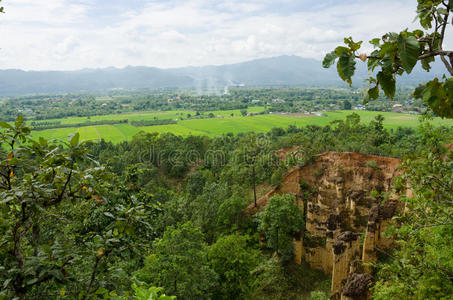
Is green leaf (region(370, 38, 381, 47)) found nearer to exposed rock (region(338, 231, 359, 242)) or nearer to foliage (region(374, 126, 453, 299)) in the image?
foliage (region(374, 126, 453, 299))

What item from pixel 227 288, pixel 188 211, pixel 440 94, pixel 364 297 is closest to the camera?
pixel 440 94

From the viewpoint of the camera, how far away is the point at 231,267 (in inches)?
608

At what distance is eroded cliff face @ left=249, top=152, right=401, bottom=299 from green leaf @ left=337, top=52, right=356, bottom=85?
939 centimetres

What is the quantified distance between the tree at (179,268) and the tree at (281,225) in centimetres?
651

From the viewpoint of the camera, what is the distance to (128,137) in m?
A: 64.4

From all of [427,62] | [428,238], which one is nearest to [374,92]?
[427,62]

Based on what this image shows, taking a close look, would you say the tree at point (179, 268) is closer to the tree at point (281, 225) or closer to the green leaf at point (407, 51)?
the tree at point (281, 225)

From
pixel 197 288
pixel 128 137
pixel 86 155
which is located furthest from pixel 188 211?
pixel 128 137

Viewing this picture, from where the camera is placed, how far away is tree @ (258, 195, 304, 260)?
1886 cm

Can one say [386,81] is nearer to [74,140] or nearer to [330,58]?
[330,58]

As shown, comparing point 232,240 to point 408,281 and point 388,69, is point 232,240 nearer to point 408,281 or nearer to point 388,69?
point 408,281

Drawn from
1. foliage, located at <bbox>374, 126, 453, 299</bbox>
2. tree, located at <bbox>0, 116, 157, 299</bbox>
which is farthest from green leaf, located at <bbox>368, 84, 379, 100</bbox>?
foliage, located at <bbox>374, 126, 453, 299</bbox>

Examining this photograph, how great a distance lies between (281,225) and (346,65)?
17.8 meters

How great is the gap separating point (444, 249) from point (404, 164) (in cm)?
221
